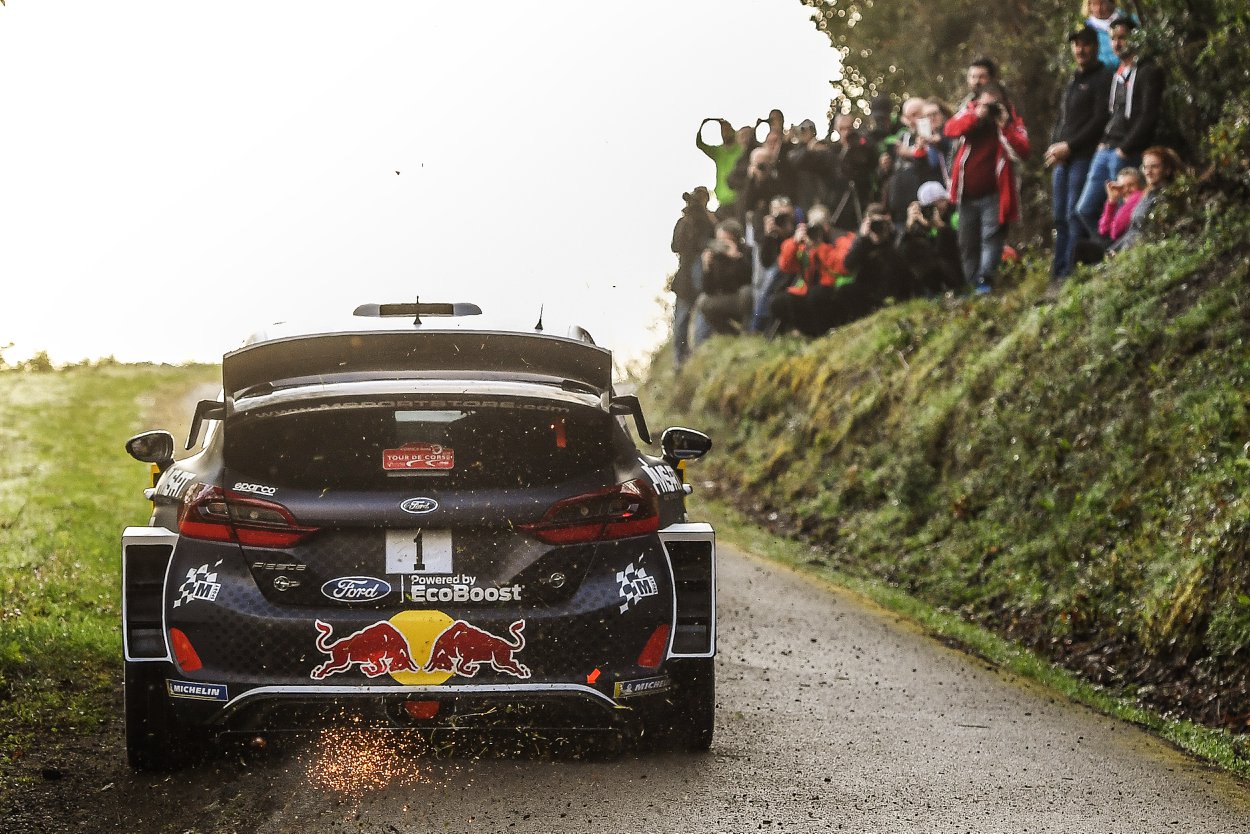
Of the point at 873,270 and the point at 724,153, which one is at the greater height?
the point at 724,153

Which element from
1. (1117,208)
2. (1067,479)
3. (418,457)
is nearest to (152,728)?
(418,457)

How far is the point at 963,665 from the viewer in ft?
31.3

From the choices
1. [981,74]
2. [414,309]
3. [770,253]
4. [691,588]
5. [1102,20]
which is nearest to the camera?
[691,588]

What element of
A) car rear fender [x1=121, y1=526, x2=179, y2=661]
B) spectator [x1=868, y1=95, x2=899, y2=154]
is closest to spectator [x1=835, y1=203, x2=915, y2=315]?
spectator [x1=868, y1=95, x2=899, y2=154]

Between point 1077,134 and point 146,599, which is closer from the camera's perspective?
point 146,599

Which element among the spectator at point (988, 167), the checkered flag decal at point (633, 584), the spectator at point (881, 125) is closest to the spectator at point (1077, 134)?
the spectator at point (988, 167)

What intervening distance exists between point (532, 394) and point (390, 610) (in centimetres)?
95

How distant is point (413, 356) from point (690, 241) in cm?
1950

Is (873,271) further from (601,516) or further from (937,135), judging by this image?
(601,516)

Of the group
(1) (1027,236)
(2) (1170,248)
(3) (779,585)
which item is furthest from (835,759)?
(1) (1027,236)

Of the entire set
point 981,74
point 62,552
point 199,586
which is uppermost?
point 981,74

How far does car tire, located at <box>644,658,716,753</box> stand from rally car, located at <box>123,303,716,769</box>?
170 mm

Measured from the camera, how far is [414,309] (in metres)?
7.34

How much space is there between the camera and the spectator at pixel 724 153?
23.1m
